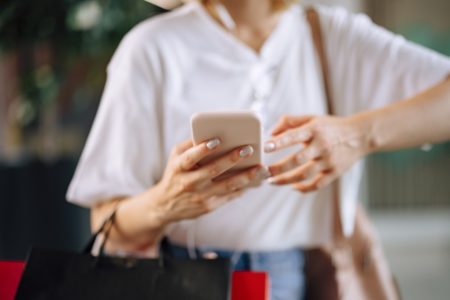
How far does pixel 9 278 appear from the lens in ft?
2.09

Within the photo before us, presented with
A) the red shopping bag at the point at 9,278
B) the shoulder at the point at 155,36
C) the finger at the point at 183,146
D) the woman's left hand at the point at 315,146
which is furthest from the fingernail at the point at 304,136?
the red shopping bag at the point at 9,278

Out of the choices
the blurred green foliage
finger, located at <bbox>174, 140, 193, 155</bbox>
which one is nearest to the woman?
finger, located at <bbox>174, 140, 193, 155</bbox>

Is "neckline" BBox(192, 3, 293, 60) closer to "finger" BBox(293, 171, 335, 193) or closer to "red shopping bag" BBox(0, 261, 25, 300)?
"finger" BBox(293, 171, 335, 193)

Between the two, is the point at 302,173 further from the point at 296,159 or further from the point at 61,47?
the point at 61,47

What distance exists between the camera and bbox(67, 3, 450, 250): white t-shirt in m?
0.73

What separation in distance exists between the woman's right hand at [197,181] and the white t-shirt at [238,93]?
0.30 feet

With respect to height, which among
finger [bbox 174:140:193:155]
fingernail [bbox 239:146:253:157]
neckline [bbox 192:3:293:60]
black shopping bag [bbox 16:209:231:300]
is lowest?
black shopping bag [bbox 16:209:231:300]

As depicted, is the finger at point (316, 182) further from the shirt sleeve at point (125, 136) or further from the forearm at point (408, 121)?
the shirt sleeve at point (125, 136)

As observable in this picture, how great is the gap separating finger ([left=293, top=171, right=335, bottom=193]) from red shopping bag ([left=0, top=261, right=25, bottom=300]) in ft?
1.06

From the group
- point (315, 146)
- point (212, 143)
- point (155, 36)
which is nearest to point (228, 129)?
A: point (212, 143)

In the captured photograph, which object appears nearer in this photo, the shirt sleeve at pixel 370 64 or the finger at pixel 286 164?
the finger at pixel 286 164

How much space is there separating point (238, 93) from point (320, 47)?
0.13m

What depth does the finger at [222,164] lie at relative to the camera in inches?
22.8

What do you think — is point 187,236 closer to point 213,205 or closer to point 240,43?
point 213,205
